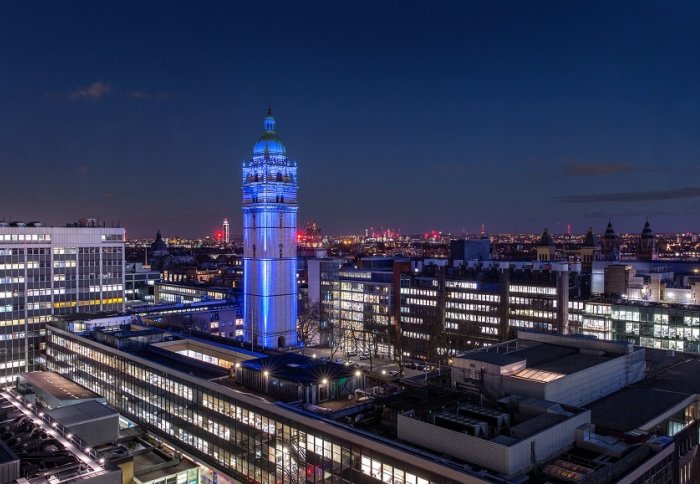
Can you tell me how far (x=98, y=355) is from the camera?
229 ft

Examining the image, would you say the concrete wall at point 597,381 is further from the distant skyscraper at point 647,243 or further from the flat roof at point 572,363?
the distant skyscraper at point 647,243

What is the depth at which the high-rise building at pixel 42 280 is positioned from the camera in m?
92.7

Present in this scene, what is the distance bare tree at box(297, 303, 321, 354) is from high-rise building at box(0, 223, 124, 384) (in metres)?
39.2

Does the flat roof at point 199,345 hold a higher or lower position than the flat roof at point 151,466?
higher

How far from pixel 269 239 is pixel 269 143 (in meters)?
17.2

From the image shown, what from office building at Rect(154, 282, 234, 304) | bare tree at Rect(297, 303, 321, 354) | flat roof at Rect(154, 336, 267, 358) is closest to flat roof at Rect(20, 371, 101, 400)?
flat roof at Rect(154, 336, 267, 358)

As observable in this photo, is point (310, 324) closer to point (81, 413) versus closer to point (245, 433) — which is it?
point (81, 413)

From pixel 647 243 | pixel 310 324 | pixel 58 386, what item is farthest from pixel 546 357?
pixel 647 243

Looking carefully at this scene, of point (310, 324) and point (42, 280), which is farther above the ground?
point (42, 280)

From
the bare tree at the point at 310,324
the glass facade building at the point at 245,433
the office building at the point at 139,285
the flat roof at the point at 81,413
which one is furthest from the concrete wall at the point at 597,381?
the office building at the point at 139,285

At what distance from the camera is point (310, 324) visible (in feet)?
407

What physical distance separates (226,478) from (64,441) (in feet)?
57.0

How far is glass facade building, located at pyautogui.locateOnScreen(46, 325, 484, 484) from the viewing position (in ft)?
110

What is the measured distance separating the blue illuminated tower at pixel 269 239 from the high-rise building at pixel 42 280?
27628 millimetres
